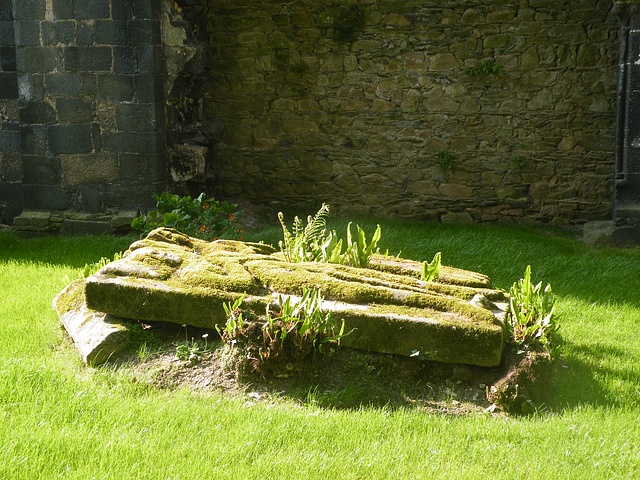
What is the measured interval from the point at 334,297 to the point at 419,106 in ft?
18.7

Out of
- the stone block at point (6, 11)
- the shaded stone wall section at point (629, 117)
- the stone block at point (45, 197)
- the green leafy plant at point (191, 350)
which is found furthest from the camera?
the stone block at point (6, 11)

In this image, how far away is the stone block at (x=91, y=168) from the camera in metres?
7.71

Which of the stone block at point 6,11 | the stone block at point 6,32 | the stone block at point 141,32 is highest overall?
the stone block at point 6,11

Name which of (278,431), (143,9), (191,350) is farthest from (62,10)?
(278,431)

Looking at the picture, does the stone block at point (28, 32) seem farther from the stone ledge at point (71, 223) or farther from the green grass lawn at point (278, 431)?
the green grass lawn at point (278, 431)

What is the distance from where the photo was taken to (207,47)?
28.6 feet

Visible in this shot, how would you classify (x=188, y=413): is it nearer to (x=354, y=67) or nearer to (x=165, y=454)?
(x=165, y=454)

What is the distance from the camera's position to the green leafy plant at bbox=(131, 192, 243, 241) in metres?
7.09

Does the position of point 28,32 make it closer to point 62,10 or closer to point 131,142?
point 62,10

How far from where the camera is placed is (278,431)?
120 inches

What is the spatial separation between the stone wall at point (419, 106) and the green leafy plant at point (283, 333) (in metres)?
5.82

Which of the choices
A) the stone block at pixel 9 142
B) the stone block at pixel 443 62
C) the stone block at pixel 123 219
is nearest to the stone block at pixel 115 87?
the stone block at pixel 123 219

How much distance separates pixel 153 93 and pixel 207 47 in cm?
155

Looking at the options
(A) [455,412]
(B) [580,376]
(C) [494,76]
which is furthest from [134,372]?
(C) [494,76]
